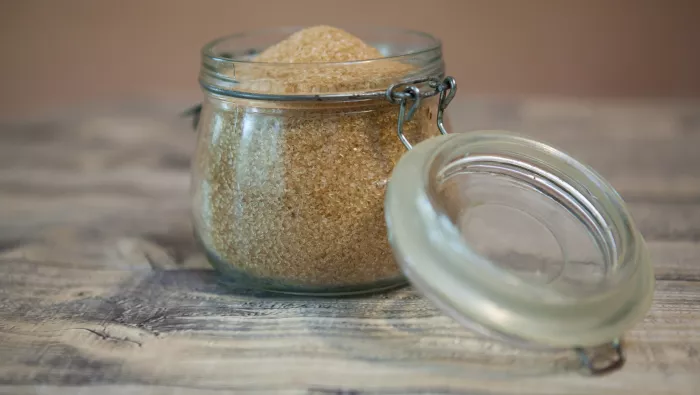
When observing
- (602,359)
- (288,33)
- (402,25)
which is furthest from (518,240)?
(402,25)

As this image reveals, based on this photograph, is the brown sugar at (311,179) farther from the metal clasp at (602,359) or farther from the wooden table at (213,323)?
the metal clasp at (602,359)

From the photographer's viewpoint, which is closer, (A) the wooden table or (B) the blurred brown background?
(A) the wooden table

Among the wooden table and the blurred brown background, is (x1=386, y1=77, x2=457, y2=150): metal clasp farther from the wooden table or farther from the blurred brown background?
the blurred brown background

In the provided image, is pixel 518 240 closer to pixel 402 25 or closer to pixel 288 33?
pixel 288 33

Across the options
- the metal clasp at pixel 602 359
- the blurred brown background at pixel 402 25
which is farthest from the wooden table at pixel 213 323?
the blurred brown background at pixel 402 25

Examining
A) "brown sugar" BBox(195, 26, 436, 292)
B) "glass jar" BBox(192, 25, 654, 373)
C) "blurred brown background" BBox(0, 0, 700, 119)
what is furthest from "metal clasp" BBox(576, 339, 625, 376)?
"blurred brown background" BBox(0, 0, 700, 119)

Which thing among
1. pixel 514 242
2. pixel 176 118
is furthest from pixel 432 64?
pixel 176 118
